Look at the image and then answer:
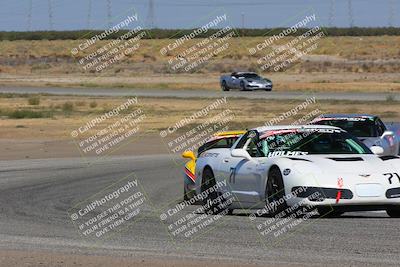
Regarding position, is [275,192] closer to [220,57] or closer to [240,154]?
[240,154]

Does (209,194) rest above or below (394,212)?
above

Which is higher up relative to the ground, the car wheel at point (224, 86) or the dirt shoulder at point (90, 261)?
the dirt shoulder at point (90, 261)

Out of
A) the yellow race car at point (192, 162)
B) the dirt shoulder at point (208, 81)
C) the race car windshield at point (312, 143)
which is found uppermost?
the race car windshield at point (312, 143)

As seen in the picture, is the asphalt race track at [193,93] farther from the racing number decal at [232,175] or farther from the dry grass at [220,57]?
the racing number decal at [232,175]

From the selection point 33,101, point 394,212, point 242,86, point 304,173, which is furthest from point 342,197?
point 242,86

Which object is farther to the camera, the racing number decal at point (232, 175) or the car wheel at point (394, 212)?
the racing number decal at point (232, 175)

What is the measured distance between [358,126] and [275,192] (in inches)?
325

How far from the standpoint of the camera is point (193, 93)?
60188mm

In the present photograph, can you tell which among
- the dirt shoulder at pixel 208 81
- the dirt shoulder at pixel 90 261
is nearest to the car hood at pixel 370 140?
the dirt shoulder at pixel 90 261

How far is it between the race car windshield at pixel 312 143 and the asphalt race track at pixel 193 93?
37.0m

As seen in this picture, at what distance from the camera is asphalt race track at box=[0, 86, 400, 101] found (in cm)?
5450

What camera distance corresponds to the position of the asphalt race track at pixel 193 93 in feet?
179

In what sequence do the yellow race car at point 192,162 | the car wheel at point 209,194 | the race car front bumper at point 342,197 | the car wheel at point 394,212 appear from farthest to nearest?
1. the yellow race car at point 192,162
2. the car wheel at point 209,194
3. the car wheel at point 394,212
4. the race car front bumper at point 342,197

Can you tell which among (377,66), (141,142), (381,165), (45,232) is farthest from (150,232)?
(377,66)
